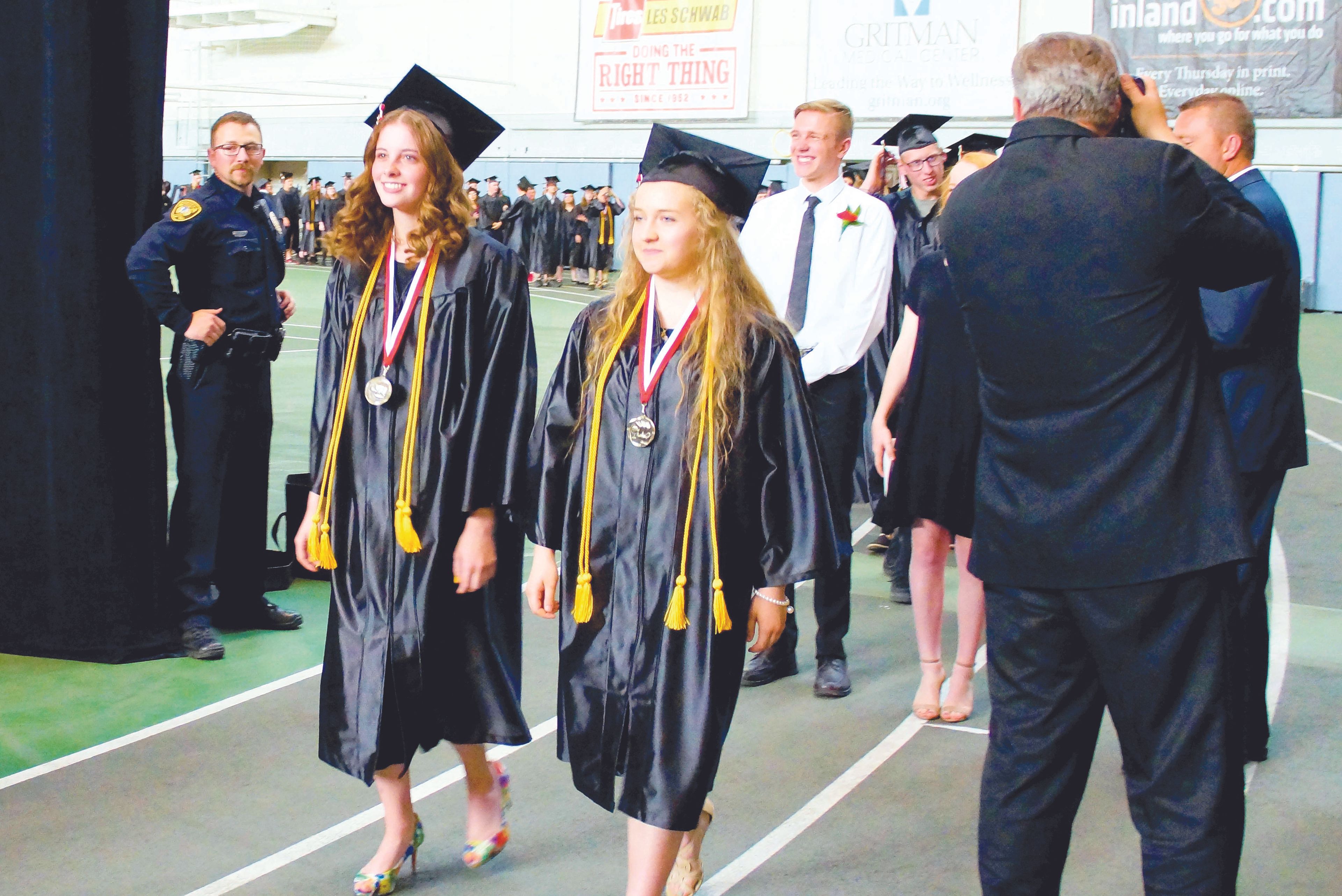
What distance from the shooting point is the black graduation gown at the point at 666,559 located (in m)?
2.79

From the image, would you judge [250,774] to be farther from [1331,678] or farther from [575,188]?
[575,188]

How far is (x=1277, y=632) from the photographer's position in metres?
5.52

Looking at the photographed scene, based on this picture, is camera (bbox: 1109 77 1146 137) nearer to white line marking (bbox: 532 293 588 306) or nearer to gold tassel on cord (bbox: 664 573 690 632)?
gold tassel on cord (bbox: 664 573 690 632)

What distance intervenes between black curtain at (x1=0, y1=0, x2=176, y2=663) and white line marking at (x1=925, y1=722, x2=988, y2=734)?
277cm

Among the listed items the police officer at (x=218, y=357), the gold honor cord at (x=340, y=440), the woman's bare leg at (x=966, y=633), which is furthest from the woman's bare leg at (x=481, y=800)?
the police officer at (x=218, y=357)

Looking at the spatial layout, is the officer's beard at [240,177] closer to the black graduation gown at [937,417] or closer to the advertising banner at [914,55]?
the black graduation gown at [937,417]

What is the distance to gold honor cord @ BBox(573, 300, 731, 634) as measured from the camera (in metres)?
2.75

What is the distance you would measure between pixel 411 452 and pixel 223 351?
2.31 meters

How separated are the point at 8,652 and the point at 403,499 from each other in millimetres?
2702

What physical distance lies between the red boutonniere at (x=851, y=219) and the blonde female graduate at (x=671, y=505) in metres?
1.79

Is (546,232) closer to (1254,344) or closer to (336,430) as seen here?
(1254,344)

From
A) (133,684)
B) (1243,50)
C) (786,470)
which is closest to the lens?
(786,470)

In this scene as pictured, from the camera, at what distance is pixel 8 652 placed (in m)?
5.02

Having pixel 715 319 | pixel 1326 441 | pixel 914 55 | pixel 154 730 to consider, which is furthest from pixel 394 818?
pixel 914 55
